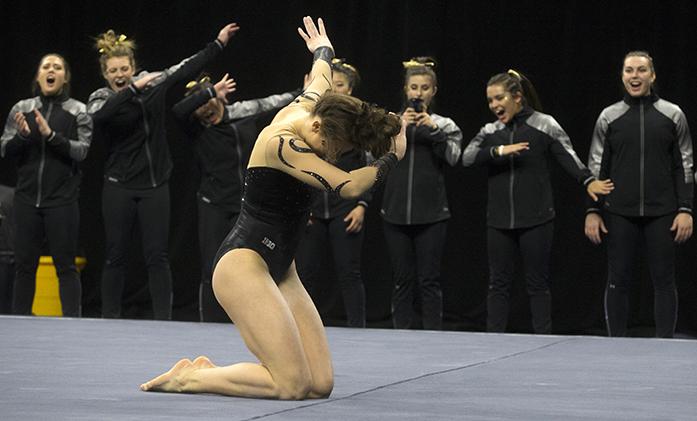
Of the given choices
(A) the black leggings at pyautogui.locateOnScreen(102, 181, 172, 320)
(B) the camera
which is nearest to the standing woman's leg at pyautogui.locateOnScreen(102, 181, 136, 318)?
(A) the black leggings at pyautogui.locateOnScreen(102, 181, 172, 320)

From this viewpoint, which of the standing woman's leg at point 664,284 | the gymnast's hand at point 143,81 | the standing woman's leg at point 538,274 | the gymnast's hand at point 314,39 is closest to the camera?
the gymnast's hand at point 314,39

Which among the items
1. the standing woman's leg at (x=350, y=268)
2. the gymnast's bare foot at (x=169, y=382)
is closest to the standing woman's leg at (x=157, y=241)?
the standing woman's leg at (x=350, y=268)

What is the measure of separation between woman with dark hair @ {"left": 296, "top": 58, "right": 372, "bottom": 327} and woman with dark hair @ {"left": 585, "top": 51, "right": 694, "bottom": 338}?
1264 mm

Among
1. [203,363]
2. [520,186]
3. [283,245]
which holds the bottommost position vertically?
[203,363]

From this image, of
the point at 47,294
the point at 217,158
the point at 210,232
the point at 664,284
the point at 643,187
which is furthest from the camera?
the point at 47,294

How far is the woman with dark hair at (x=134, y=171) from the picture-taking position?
6957 mm

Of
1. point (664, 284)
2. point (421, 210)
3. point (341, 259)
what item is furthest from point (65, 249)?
point (664, 284)

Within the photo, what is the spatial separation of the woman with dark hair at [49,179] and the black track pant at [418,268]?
5.79 ft

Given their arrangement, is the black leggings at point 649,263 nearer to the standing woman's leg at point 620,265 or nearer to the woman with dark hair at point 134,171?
the standing woman's leg at point 620,265

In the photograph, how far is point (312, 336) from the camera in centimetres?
393

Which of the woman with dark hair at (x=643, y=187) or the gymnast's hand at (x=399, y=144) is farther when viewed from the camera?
the woman with dark hair at (x=643, y=187)

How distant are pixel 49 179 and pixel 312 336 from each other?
11.4ft

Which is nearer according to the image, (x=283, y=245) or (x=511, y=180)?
(x=283, y=245)

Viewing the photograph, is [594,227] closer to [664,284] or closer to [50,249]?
[664,284]
